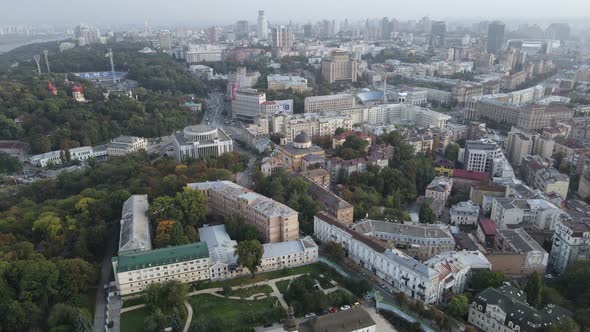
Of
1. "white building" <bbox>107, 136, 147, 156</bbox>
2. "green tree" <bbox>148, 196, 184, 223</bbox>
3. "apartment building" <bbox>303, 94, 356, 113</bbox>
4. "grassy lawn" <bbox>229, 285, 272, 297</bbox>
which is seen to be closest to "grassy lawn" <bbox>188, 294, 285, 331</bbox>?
"grassy lawn" <bbox>229, 285, 272, 297</bbox>

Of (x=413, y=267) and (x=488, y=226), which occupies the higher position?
(x=413, y=267)

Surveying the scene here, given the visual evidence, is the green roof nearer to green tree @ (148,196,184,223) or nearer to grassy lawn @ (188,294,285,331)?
grassy lawn @ (188,294,285,331)

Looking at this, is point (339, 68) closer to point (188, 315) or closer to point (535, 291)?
point (535, 291)

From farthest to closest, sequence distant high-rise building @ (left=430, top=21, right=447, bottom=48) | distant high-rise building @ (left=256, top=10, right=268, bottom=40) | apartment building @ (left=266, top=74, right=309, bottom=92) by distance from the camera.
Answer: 1. distant high-rise building @ (left=256, top=10, right=268, bottom=40)
2. distant high-rise building @ (left=430, top=21, right=447, bottom=48)
3. apartment building @ (left=266, top=74, right=309, bottom=92)

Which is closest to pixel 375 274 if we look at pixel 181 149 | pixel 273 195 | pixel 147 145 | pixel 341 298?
pixel 341 298

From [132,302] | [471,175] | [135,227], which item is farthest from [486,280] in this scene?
[135,227]

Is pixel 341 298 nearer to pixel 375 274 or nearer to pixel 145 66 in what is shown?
pixel 375 274

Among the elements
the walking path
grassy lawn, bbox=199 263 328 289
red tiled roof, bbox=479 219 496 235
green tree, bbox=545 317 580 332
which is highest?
green tree, bbox=545 317 580 332
